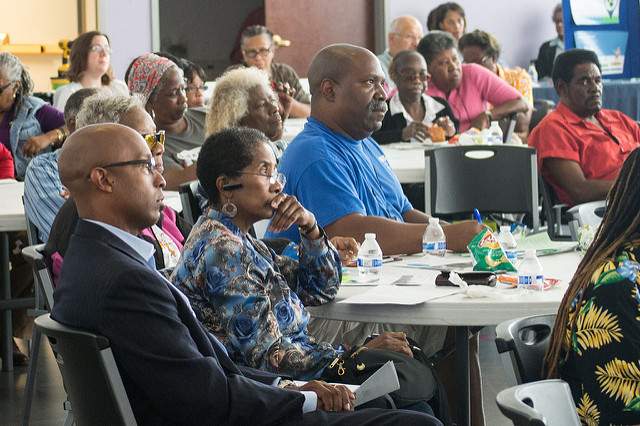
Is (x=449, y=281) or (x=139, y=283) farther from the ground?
(x=139, y=283)

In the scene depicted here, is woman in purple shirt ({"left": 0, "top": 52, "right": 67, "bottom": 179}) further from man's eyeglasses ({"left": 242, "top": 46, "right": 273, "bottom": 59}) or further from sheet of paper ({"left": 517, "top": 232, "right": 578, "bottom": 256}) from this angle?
sheet of paper ({"left": 517, "top": 232, "right": 578, "bottom": 256})

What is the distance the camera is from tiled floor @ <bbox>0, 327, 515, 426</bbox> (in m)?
4.74

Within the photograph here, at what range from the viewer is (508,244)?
3617 millimetres

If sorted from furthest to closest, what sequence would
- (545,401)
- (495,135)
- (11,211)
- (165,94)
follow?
(495,135)
(165,94)
(11,211)
(545,401)

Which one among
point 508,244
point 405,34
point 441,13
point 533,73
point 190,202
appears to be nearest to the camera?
point 508,244

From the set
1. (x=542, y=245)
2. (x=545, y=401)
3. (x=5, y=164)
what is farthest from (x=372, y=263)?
(x=5, y=164)

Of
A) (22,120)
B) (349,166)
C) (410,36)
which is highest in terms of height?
(410,36)

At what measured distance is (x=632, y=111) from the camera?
409 inches

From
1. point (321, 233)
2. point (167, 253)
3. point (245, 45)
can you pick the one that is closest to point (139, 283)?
point (321, 233)

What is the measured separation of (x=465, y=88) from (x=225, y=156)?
5.48 m

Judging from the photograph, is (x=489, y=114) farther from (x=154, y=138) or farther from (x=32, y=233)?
(x=154, y=138)

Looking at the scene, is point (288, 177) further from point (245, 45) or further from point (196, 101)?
point (245, 45)

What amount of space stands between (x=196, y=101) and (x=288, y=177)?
3.56m

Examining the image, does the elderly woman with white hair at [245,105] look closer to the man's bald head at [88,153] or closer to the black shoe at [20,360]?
the black shoe at [20,360]
